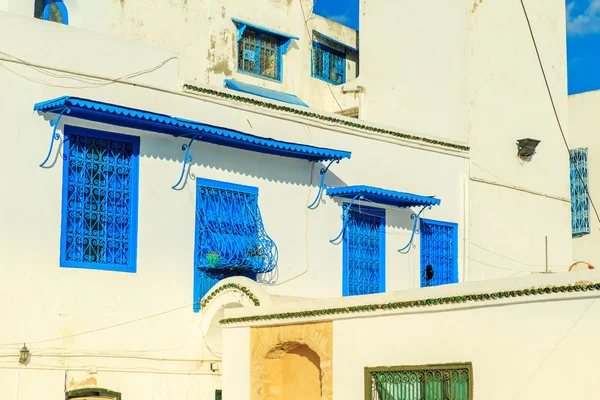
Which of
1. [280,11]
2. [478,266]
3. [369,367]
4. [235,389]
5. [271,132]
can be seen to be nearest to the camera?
[369,367]

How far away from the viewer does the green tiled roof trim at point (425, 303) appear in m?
10.0

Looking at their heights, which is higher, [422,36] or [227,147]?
[422,36]

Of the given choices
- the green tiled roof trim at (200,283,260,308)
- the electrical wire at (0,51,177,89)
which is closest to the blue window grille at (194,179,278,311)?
the green tiled roof trim at (200,283,260,308)

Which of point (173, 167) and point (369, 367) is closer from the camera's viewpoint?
point (369, 367)

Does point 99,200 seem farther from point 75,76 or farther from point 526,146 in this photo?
point 526,146

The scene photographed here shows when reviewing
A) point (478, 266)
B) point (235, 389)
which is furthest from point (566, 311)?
point (478, 266)

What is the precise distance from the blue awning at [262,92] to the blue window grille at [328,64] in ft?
6.61

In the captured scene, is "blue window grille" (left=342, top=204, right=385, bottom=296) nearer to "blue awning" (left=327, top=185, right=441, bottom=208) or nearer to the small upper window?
"blue awning" (left=327, top=185, right=441, bottom=208)

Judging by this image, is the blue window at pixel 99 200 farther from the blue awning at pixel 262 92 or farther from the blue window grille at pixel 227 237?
the blue awning at pixel 262 92

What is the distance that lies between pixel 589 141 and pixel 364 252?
8.48 meters

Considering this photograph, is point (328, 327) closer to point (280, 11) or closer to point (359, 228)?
point (359, 228)

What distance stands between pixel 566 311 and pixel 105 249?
6.04m

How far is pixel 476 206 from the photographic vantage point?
1836 cm

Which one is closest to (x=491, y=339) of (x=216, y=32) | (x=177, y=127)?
(x=177, y=127)
